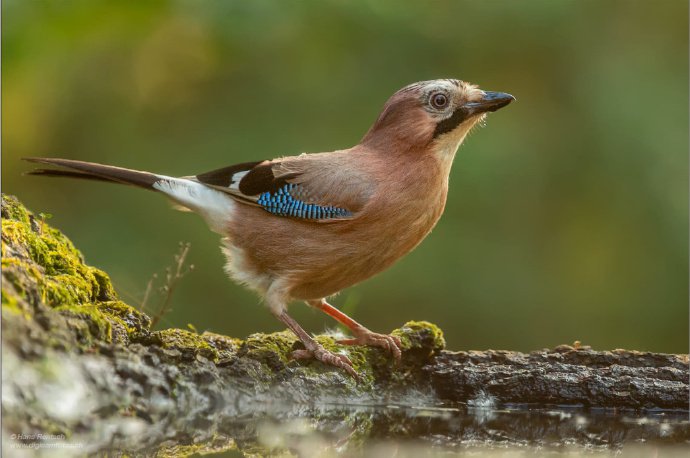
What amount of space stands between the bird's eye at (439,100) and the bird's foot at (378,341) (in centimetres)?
171

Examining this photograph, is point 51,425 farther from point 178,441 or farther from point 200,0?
point 200,0

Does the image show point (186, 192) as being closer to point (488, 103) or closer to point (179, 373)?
point (179, 373)

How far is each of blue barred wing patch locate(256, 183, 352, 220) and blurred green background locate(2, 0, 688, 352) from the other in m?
3.01

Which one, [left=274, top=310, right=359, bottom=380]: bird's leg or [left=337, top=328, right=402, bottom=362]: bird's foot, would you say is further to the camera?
[left=337, top=328, right=402, bottom=362]: bird's foot

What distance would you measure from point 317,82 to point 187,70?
66.9 inches

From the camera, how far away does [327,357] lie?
5.45 metres

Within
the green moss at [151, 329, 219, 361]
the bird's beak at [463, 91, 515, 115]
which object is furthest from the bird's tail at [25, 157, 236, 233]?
the bird's beak at [463, 91, 515, 115]

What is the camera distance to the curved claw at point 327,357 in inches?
214

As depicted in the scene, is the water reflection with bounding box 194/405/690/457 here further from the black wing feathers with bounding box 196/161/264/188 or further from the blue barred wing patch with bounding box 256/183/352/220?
the black wing feathers with bounding box 196/161/264/188

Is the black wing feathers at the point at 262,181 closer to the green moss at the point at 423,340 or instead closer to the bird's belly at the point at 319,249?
the bird's belly at the point at 319,249

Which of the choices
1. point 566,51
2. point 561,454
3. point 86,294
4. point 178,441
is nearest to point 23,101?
point 86,294

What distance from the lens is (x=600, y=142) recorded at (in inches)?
388

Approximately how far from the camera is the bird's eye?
6371mm

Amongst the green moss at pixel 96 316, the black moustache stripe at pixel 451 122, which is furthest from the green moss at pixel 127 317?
the black moustache stripe at pixel 451 122
